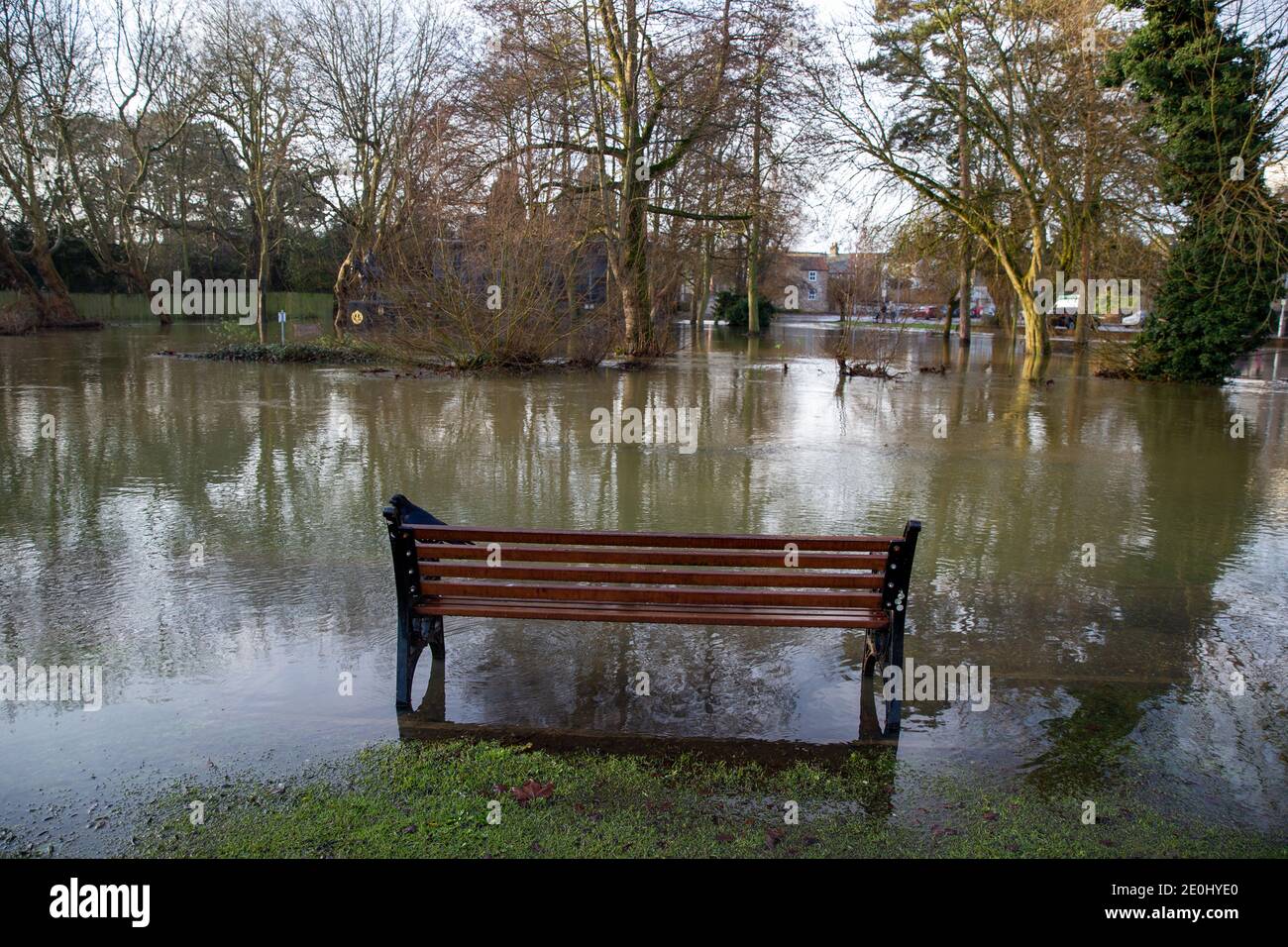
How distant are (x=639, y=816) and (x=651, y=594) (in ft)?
4.09

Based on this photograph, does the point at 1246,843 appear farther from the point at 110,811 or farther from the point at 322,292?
the point at 322,292

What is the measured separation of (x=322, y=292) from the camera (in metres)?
56.2

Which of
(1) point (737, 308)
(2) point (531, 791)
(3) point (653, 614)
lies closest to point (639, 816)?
(2) point (531, 791)

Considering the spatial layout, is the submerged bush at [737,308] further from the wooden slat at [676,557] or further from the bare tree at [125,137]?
the wooden slat at [676,557]

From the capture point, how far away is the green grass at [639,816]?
3.51m

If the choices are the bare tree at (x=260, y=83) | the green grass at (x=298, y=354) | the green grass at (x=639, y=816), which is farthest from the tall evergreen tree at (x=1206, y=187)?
the bare tree at (x=260, y=83)

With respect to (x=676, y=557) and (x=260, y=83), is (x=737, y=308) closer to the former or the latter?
(x=260, y=83)

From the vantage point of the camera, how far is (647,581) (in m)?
4.60

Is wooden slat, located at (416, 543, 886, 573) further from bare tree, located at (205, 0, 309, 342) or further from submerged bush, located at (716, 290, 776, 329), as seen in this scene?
submerged bush, located at (716, 290, 776, 329)

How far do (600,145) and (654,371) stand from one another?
5.80m

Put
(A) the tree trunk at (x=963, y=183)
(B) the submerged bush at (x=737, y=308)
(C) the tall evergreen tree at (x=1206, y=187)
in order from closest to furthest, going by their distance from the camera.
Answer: (C) the tall evergreen tree at (x=1206, y=187) < (A) the tree trunk at (x=963, y=183) < (B) the submerged bush at (x=737, y=308)

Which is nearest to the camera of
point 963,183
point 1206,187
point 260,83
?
point 1206,187

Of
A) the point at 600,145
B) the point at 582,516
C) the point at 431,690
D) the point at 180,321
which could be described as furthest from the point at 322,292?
the point at 431,690

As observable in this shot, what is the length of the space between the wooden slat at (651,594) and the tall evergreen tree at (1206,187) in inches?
624
